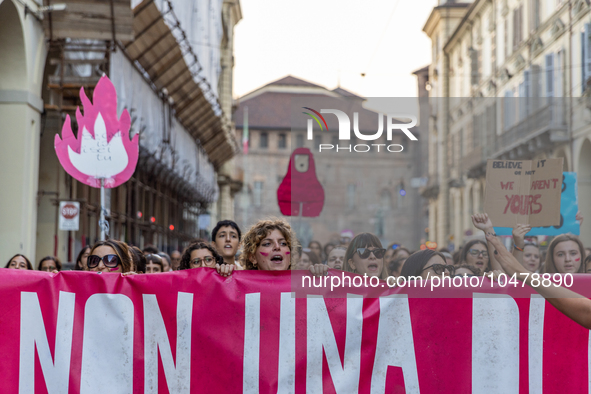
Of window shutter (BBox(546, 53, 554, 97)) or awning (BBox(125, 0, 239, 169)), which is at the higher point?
window shutter (BBox(546, 53, 554, 97))

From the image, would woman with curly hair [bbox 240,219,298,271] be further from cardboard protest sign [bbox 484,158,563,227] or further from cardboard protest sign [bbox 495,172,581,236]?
cardboard protest sign [bbox 495,172,581,236]

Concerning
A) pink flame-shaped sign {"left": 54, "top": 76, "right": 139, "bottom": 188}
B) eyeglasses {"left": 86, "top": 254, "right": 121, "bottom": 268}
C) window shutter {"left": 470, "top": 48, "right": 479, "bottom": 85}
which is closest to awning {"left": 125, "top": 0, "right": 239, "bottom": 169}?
pink flame-shaped sign {"left": 54, "top": 76, "right": 139, "bottom": 188}

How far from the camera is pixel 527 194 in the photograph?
5.18 meters

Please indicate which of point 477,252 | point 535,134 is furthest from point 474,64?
point 477,252

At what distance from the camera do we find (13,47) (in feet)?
38.9

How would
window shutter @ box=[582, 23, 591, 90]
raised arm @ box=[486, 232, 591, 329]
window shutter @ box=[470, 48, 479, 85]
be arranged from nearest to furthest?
raised arm @ box=[486, 232, 591, 329], window shutter @ box=[582, 23, 591, 90], window shutter @ box=[470, 48, 479, 85]

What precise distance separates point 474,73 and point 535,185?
34.9 metres

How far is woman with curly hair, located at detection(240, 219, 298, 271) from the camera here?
4988mm

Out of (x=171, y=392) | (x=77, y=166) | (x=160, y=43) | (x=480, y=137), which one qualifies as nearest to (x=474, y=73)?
(x=480, y=137)

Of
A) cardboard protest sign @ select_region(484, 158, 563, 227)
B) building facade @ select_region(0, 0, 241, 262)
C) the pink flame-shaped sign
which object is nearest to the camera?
cardboard protest sign @ select_region(484, 158, 563, 227)

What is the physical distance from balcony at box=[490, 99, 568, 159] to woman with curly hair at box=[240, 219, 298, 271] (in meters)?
18.9

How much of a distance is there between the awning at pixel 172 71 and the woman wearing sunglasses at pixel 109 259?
35.1ft

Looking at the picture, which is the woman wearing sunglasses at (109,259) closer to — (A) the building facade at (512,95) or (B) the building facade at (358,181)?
(B) the building facade at (358,181)

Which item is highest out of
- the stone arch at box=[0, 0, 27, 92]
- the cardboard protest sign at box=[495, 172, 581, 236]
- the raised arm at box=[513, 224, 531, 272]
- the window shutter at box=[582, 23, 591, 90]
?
the window shutter at box=[582, 23, 591, 90]
